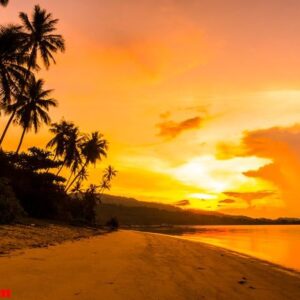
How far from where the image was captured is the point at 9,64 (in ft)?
99.5

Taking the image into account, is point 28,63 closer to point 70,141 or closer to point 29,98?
point 29,98

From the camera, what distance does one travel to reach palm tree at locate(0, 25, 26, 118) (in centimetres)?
2842

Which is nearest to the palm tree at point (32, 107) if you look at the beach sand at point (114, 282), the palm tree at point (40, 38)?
the palm tree at point (40, 38)

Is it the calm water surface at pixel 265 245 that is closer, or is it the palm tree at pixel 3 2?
the calm water surface at pixel 265 245

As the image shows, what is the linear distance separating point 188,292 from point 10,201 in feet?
72.4

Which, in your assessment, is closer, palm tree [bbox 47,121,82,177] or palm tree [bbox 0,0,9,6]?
palm tree [bbox 0,0,9,6]

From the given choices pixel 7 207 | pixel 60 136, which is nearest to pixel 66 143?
pixel 60 136

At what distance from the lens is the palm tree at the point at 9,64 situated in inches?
1119

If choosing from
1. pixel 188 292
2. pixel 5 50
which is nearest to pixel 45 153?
pixel 5 50

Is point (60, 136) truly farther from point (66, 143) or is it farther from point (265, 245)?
point (265, 245)

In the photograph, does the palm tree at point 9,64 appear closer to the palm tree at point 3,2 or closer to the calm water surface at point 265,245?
the palm tree at point 3,2

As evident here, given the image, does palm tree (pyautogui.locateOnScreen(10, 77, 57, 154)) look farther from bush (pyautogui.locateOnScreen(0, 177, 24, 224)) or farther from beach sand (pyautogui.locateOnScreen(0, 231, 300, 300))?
beach sand (pyautogui.locateOnScreen(0, 231, 300, 300))

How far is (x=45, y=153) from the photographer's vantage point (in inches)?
1983

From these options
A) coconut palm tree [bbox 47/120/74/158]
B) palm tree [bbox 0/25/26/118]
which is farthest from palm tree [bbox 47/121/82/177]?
palm tree [bbox 0/25/26/118]
